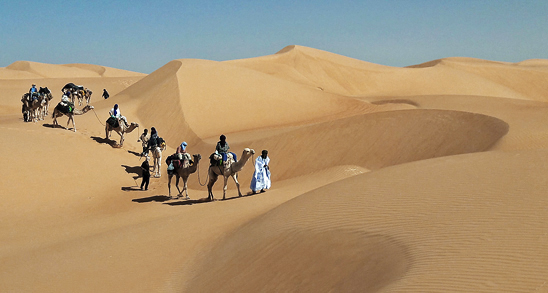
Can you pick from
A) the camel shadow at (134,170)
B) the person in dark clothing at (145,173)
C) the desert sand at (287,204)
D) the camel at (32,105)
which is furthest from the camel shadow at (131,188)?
the camel at (32,105)

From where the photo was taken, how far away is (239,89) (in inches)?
1364

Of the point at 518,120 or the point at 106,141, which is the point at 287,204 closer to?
the point at 518,120

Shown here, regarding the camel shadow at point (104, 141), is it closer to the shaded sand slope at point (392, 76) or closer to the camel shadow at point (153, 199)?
the camel shadow at point (153, 199)

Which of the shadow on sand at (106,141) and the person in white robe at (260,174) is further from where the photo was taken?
the shadow on sand at (106,141)

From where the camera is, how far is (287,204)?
452 inches

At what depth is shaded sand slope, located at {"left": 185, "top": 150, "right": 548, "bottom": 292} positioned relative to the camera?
Result: 5.57m

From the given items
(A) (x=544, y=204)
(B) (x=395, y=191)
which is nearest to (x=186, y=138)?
(B) (x=395, y=191)

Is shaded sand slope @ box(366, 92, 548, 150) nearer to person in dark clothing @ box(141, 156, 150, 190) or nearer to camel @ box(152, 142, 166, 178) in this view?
person in dark clothing @ box(141, 156, 150, 190)

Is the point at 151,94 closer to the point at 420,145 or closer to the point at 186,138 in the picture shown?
the point at 186,138

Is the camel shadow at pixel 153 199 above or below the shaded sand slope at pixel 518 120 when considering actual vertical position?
below

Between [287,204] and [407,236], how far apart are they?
4.66m

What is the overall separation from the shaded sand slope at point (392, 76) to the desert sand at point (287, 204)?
99.5ft

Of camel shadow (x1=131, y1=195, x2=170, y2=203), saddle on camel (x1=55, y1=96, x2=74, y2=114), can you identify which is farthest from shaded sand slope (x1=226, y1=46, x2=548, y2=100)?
camel shadow (x1=131, y1=195, x2=170, y2=203)

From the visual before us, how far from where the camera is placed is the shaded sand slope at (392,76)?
64.1 metres
